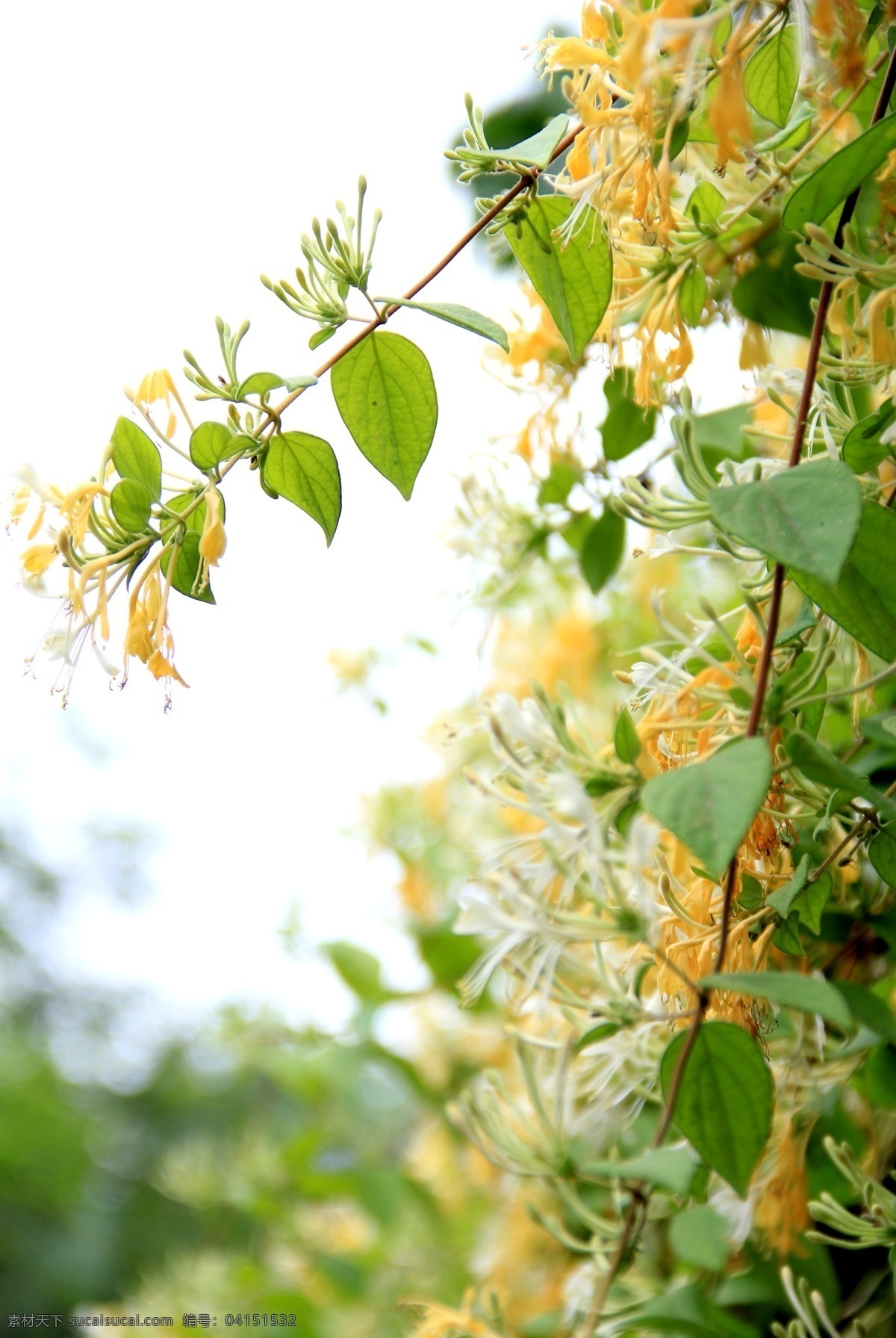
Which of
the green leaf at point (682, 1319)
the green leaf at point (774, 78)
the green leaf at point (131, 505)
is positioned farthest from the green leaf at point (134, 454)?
the green leaf at point (682, 1319)

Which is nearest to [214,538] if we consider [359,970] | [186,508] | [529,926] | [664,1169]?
[186,508]

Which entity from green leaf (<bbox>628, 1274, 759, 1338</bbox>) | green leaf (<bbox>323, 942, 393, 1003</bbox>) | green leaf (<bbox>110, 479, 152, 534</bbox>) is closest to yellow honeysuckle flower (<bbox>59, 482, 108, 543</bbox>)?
green leaf (<bbox>110, 479, 152, 534</bbox>)

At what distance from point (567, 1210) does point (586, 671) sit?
0.43m

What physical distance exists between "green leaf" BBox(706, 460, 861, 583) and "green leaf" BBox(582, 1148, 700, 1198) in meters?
0.20

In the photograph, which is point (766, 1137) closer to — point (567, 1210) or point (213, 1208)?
point (567, 1210)

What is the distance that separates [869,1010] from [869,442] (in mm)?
208

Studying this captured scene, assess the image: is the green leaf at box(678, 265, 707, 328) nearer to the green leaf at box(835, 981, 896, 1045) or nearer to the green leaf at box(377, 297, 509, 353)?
the green leaf at box(377, 297, 509, 353)

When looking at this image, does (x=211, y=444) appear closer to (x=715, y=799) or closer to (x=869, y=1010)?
(x=715, y=799)

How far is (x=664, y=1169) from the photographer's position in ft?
1.07

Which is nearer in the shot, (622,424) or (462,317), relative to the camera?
(462,317)

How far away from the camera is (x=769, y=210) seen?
1.44 ft

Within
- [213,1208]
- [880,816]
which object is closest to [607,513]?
[880,816]

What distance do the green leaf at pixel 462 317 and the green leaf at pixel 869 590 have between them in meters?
0.11

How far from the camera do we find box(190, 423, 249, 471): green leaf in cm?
30
